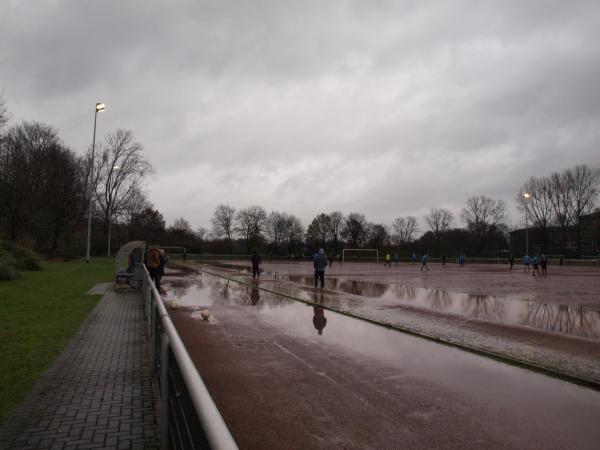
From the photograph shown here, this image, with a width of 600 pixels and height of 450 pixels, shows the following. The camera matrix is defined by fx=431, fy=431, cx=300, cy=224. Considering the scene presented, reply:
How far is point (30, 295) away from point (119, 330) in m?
7.21

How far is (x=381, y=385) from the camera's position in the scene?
602 centimetres

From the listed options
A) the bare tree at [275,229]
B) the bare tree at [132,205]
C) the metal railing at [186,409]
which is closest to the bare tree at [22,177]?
the bare tree at [132,205]

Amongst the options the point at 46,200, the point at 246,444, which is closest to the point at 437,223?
the point at 46,200

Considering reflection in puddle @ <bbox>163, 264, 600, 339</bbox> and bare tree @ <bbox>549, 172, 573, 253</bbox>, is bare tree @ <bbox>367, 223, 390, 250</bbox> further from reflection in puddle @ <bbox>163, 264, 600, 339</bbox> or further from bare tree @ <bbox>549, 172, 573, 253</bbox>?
A: reflection in puddle @ <bbox>163, 264, 600, 339</bbox>

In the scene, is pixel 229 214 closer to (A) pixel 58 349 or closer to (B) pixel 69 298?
(B) pixel 69 298

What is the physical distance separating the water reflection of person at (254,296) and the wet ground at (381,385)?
2853mm

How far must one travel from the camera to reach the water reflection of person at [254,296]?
50.0ft

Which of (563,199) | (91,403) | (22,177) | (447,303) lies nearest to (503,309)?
(447,303)

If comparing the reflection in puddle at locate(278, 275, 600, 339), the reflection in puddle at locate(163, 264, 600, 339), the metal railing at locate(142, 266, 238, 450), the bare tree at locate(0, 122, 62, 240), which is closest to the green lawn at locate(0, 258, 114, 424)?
the metal railing at locate(142, 266, 238, 450)

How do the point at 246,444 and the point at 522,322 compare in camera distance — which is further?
the point at 522,322

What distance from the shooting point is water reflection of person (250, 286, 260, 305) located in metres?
15.3

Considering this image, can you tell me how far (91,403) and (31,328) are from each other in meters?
5.28

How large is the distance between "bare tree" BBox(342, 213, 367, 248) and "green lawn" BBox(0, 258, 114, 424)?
290ft

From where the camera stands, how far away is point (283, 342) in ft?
29.0
